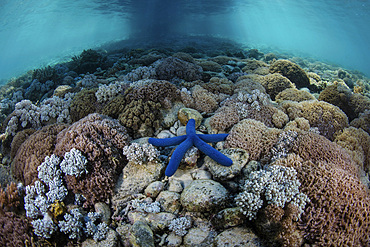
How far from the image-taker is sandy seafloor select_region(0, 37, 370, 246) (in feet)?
10.1

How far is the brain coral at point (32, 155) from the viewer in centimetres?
418

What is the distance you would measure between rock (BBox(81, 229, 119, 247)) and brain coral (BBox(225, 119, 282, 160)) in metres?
3.30

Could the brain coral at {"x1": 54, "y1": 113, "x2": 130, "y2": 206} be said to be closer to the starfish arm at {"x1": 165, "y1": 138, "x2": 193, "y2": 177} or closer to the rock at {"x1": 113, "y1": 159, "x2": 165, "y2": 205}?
the rock at {"x1": 113, "y1": 159, "x2": 165, "y2": 205}

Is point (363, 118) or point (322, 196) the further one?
point (363, 118)

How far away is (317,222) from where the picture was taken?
2.96 m

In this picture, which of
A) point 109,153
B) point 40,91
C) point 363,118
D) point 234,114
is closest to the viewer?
point 109,153

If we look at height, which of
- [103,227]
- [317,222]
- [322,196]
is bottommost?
[103,227]

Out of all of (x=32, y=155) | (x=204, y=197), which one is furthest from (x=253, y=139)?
(x=32, y=155)

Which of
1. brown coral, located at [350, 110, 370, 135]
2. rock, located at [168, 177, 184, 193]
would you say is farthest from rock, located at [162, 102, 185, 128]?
brown coral, located at [350, 110, 370, 135]

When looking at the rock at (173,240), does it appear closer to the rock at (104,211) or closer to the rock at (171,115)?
the rock at (104,211)

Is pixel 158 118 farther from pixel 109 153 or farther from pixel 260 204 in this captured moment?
pixel 260 204

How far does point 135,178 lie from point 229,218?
2.37m

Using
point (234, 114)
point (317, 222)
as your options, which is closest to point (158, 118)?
point (234, 114)

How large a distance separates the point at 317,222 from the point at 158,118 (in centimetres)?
471
